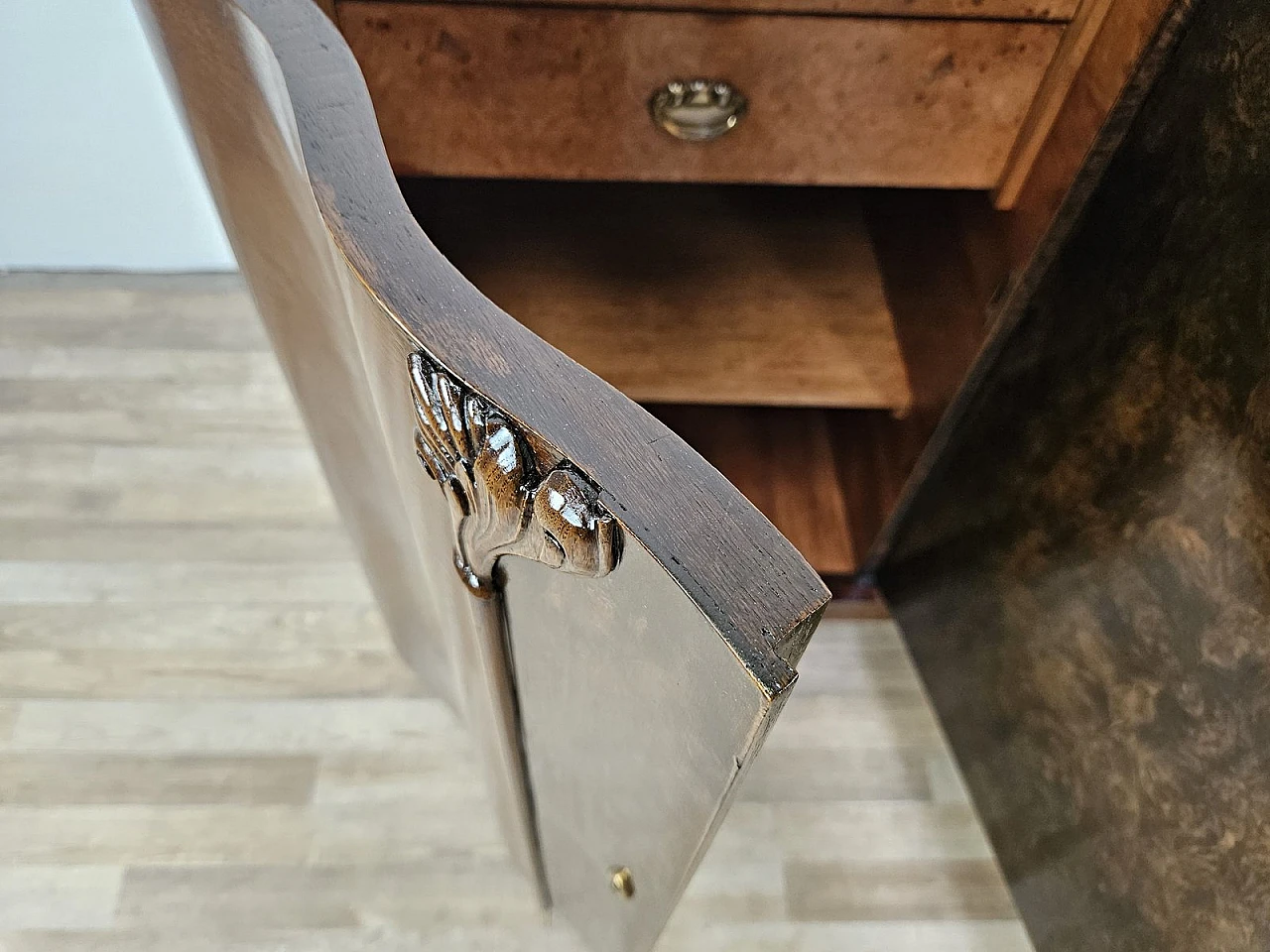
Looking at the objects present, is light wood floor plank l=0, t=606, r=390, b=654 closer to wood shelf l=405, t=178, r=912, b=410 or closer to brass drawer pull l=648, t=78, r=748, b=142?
wood shelf l=405, t=178, r=912, b=410

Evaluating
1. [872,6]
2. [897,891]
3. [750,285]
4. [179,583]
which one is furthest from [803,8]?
[179,583]

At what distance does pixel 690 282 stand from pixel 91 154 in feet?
2.56

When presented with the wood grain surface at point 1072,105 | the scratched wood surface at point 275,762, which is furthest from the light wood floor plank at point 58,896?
the wood grain surface at point 1072,105

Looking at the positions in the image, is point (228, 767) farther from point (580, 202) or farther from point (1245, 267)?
point (1245, 267)

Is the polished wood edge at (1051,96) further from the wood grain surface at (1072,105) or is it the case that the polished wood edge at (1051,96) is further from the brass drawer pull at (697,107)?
the brass drawer pull at (697,107)

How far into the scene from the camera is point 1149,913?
24.9 inches

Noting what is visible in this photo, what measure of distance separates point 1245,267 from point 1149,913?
17.4 inches

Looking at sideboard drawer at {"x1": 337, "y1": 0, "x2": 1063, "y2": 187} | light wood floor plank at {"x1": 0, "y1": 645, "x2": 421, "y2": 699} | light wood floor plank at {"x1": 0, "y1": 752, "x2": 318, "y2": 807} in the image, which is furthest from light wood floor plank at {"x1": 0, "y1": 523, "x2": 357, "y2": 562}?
sideboard drawer at {"x1": 337, "y1": 0, "x2": 1063, "y2": 187}

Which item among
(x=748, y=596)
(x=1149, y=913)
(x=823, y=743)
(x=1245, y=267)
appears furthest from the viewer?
(x=823, y=743)

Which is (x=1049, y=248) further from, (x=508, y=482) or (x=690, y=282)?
(x=508, y=482)

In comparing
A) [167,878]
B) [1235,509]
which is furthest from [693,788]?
[167,878]

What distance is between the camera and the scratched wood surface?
0.81 m

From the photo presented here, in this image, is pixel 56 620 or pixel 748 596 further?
pixel 56 620

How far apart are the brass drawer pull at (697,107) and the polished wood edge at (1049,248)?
0.71ft
